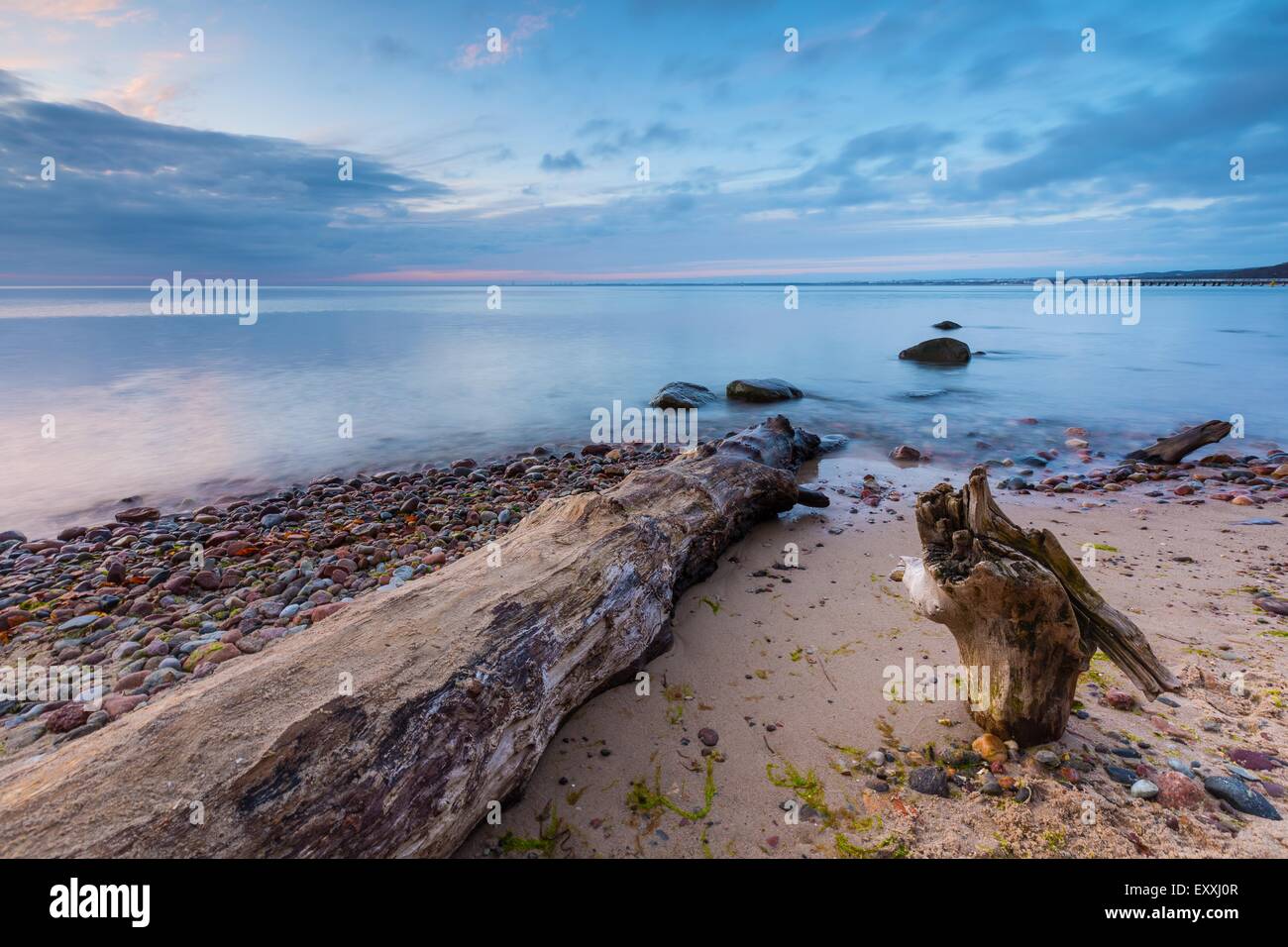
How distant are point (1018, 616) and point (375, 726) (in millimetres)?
3148

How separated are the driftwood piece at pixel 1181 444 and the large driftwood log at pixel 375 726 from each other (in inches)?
394

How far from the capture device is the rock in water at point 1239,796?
281 centimetres

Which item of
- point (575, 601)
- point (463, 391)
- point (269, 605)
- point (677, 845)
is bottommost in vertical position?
point (677, 845)

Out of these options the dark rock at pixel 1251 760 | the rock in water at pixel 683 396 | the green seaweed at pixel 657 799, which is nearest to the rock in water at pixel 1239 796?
the dark rock at pixel 1251 760

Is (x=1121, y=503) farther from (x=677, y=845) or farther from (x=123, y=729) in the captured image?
(x=123, y=729)

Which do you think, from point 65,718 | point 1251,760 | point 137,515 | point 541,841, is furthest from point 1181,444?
point 137,515

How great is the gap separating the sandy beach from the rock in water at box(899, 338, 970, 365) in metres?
18.0

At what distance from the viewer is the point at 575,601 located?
378cm

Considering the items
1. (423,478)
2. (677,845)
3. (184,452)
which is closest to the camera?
(677,845)

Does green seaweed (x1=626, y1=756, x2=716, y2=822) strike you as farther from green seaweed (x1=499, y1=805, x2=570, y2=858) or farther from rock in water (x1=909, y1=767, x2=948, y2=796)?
rock in water (x1=909, y1=767, x2=948, y2=796)

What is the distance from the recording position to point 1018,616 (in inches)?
127

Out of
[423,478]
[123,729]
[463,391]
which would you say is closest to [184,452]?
[423,478]
